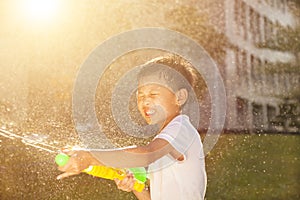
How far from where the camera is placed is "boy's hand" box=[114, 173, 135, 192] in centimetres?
265

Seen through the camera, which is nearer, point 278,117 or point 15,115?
point 15,115

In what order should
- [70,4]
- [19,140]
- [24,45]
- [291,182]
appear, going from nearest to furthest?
1. [19,140]
2. [291,182]
3. [24,45]
4. [70,4]

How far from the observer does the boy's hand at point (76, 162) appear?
2.25 m

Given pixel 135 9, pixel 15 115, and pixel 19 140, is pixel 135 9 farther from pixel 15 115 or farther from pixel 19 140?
pixel 19 140

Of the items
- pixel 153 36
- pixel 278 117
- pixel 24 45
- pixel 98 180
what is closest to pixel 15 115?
pixel 24 45

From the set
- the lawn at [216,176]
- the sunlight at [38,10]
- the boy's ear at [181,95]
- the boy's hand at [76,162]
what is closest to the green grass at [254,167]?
the lawn at [216,176]

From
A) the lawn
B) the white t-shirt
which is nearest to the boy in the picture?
the white t-shirt

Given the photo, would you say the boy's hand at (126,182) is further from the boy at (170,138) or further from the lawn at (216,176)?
the lawn at (216,176)

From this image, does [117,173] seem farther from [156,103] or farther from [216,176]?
[216,176]

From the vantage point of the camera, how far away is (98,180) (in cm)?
556

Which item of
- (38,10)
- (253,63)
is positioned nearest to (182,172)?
(38,10)

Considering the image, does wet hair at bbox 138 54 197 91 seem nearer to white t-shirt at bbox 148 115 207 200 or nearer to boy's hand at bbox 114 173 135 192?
white t-shirt at bbox 148 115 207 200

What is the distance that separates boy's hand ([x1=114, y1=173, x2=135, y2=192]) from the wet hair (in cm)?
38

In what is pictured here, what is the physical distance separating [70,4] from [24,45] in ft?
3.41
